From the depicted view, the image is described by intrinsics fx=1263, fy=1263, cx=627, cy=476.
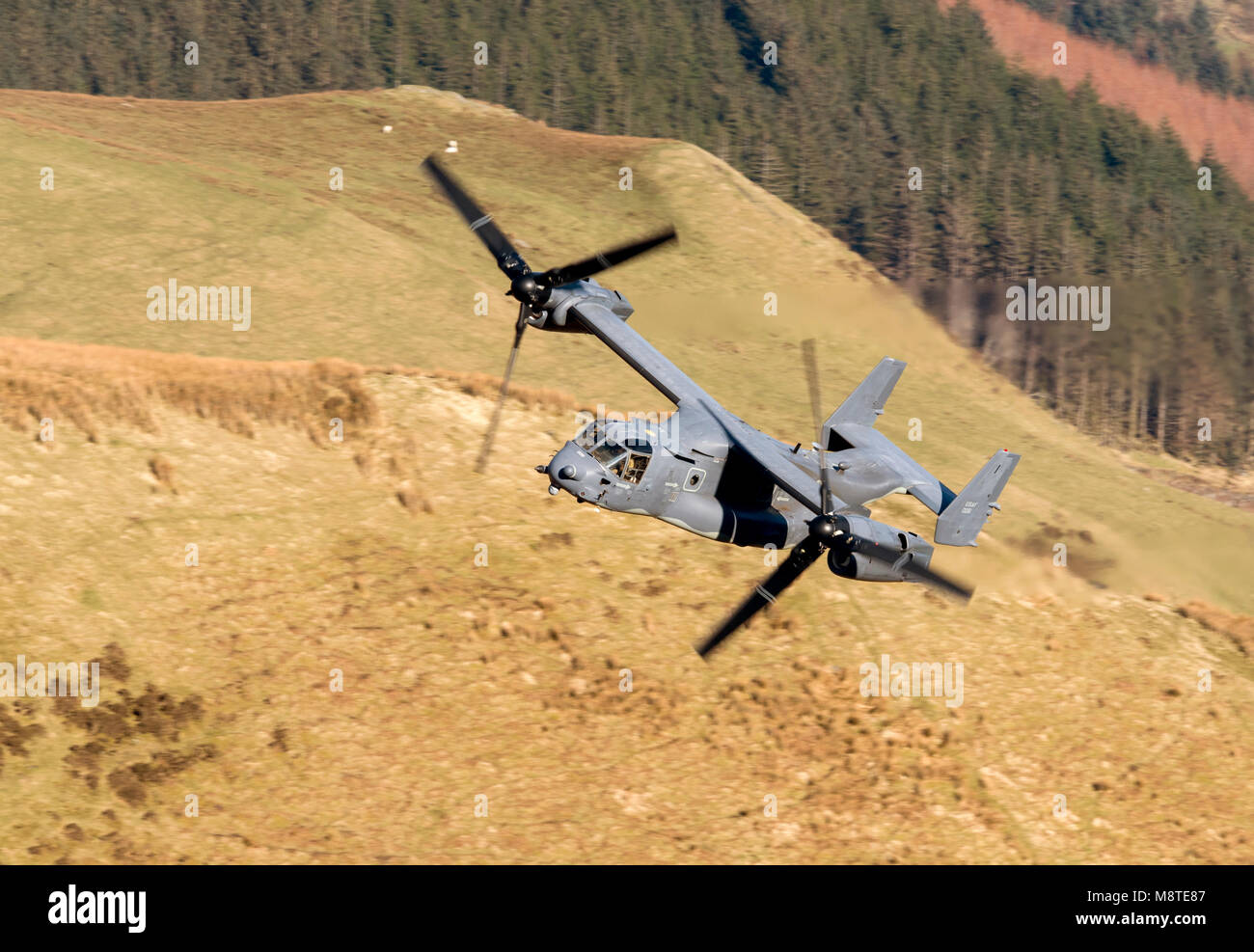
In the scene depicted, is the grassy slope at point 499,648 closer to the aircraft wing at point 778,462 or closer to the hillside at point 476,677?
the hillside at point 476,677

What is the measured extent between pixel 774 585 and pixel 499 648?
12.1 m

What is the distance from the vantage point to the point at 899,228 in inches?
5527

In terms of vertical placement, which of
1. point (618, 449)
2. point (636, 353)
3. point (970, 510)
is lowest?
point (970, 510)

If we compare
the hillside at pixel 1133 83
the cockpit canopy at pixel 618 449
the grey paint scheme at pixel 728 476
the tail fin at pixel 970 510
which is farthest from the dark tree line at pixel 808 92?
the cockpit canopy at pixel 618 449

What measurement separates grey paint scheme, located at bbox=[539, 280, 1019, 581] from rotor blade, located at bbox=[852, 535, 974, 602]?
0.22 m

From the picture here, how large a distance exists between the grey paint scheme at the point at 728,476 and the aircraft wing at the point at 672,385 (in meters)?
0.04

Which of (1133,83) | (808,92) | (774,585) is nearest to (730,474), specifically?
(774,585)

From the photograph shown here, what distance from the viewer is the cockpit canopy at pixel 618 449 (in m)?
30.2

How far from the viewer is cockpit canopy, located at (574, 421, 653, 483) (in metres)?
30.2

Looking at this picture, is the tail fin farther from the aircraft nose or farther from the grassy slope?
the aircraft nose

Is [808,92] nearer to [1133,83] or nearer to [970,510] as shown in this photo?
[1133,83]

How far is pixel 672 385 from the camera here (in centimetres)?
3353
